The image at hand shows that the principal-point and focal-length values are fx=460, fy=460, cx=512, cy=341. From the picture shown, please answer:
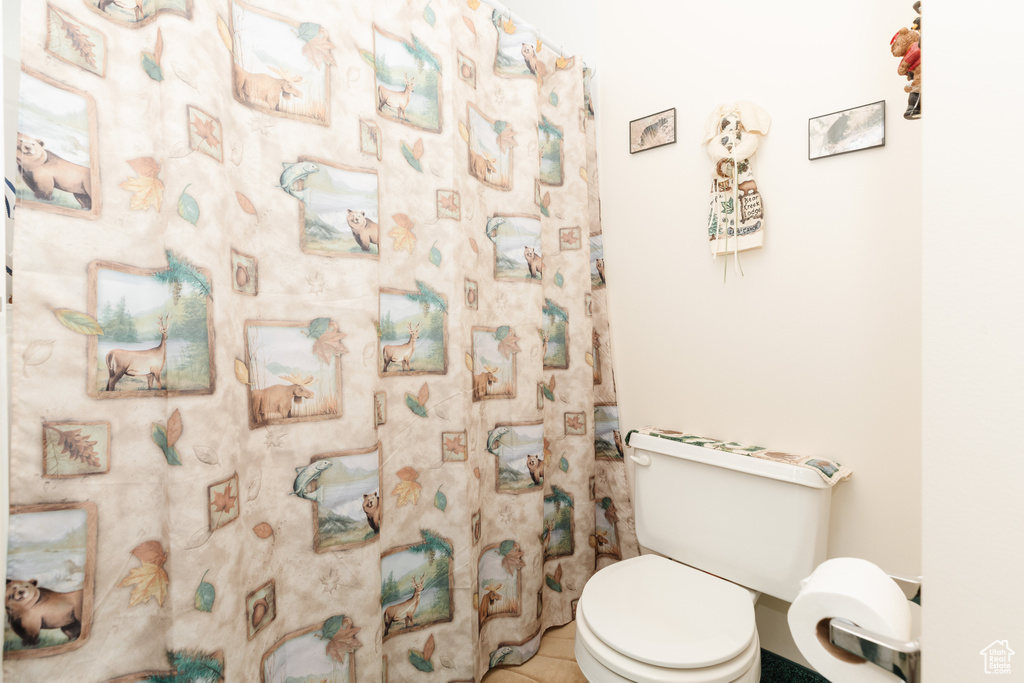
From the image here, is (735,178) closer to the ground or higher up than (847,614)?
higher up

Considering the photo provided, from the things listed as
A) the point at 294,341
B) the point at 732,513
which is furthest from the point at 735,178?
the point at 294,341

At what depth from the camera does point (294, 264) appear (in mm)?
924

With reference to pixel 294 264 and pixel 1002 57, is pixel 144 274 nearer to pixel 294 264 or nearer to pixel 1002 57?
pixel 294 264

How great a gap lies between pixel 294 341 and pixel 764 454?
3.76 feet

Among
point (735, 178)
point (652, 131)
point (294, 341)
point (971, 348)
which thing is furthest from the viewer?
point (652, 131)

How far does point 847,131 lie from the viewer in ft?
3.62

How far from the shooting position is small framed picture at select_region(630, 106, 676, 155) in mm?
1372

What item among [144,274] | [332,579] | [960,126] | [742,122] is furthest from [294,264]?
[742,122]

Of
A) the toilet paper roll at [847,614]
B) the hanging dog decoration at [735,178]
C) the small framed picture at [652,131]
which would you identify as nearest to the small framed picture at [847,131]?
the hanging dog decoration at [735,178]

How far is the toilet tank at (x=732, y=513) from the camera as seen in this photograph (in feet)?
3.51

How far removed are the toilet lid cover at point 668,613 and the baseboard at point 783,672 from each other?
0.39 m

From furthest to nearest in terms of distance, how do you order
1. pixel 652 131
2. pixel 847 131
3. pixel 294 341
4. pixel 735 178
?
1. pixel 652 131
2. pixel 735 178
3. pixel 847 131
4. pixel 294 341

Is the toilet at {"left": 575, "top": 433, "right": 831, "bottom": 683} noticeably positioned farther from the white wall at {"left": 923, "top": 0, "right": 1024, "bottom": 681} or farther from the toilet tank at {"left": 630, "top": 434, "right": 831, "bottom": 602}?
the white wall at {"left": 923, "top": 0, "right": 1024, "bottom": 681}

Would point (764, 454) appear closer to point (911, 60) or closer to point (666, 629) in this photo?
point (666, 629)
